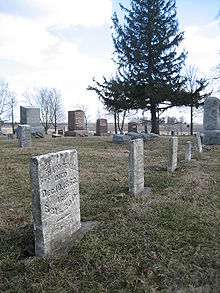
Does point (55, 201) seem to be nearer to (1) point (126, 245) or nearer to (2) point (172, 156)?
(1) point (126, 245)

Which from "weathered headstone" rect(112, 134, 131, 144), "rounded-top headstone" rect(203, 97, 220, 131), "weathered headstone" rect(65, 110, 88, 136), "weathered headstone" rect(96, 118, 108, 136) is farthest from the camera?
"weathered headstone" rect(96, 118, 108, 136)

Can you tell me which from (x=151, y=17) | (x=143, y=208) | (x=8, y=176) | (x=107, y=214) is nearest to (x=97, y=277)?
(x=107, y=214)

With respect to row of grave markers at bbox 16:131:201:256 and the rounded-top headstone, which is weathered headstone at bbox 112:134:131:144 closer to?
the rounded-top headstone

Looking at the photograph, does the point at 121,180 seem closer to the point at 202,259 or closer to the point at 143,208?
the point at 143,208

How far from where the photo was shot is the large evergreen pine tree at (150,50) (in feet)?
64.1

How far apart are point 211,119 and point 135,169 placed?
989 centimetres

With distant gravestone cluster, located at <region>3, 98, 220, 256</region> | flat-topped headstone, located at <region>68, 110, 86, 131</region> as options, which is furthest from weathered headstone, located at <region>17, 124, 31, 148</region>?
flat-topped headstone, located at <region>68, 110, 86, 131</region>

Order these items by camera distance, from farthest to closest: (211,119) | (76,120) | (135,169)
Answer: (76,120), (211,119), (135,169)

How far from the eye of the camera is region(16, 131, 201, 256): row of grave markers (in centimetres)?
254

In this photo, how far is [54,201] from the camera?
2.76 m

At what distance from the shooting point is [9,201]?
14.0ft

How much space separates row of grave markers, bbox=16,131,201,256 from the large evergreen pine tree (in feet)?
55.0

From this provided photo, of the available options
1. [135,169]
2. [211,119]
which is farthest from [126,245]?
[211,119]

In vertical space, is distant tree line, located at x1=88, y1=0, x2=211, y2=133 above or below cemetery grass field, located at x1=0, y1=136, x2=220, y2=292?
above
